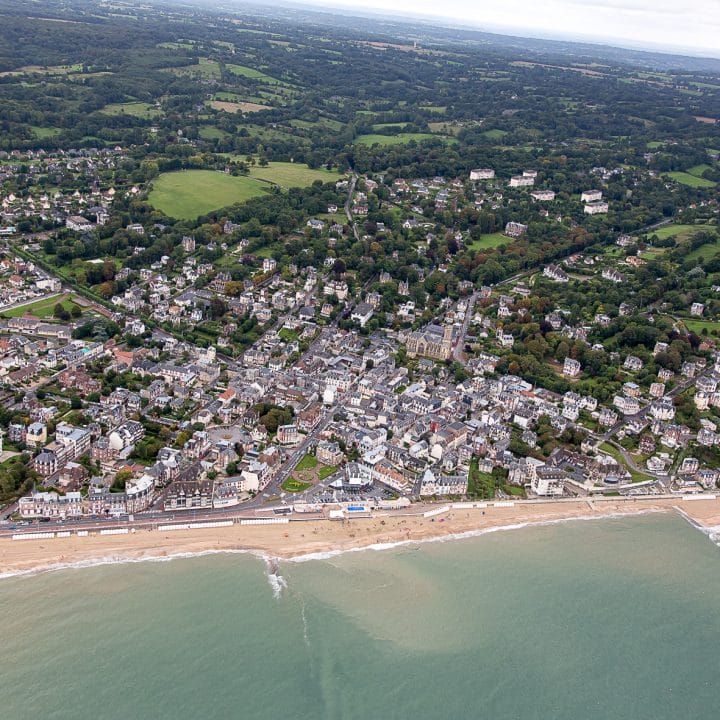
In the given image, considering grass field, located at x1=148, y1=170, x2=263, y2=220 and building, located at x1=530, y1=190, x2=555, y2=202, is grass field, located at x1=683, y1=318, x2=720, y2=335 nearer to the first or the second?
building, located at x1=530, y1=190, x2=555, y2=202

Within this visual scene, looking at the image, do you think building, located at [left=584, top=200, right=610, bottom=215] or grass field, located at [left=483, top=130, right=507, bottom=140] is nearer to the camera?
building, located at [left=584, top=200, right=610, bottom=215]

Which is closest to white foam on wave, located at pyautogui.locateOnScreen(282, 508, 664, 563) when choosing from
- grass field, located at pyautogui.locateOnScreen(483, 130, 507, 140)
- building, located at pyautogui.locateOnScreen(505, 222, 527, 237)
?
building, located at pyautogui.locateOnScreen(505, 222, 527, 237)

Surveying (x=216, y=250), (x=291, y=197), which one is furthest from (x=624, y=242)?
(x=216, y=250)

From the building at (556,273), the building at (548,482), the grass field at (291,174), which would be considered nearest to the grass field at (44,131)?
the grass field at (291,174)

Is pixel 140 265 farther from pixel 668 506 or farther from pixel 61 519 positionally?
pixel 668 506

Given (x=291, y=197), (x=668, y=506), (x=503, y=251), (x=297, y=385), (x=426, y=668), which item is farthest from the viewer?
(x=291, y=197)

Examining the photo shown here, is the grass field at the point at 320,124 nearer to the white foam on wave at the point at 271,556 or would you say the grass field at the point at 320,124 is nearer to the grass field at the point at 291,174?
the grass field at the point at 291,174
